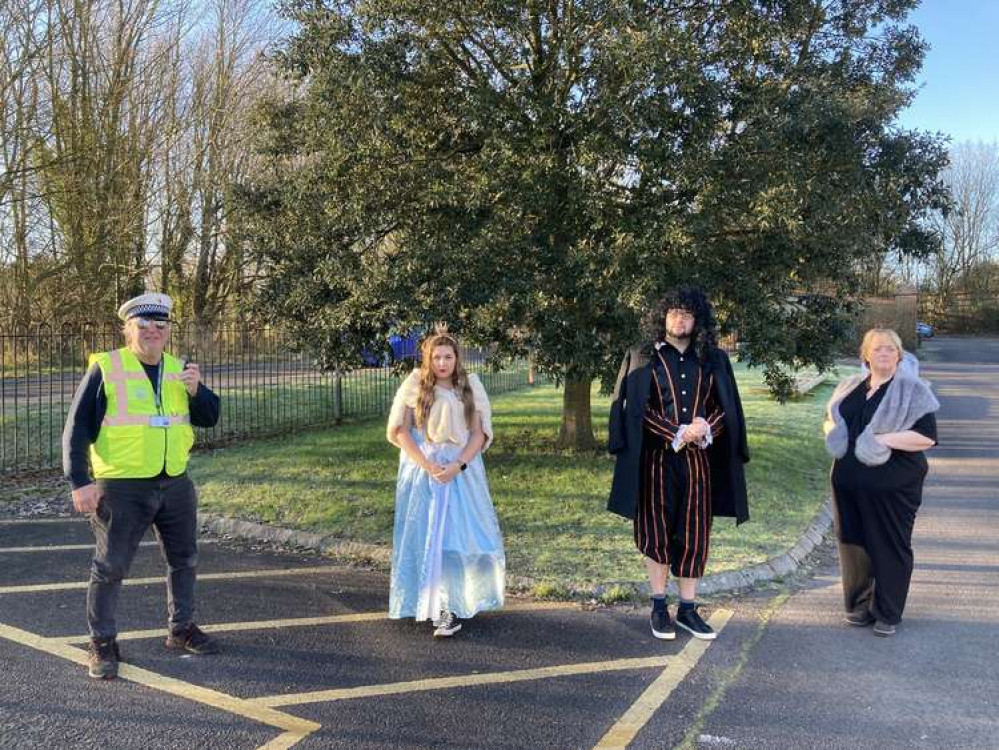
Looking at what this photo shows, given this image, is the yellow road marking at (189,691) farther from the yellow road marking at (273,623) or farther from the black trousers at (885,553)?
the black trousers at (885,553)

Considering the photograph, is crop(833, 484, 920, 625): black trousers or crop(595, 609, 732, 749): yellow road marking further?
crop(833, 484, 920, 625): black trousers

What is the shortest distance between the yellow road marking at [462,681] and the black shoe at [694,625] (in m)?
0.36

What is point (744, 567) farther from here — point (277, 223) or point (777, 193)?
point (277, 223)

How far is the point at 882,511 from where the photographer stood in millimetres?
4625

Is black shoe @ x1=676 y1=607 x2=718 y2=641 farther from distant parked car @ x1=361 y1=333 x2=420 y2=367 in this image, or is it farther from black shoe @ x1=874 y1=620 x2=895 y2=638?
distant parked car @ x1=361 y1=333 x2=420 y2=367

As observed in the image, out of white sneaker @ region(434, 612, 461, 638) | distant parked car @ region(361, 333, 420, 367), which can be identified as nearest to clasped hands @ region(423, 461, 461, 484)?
white sneaker @ region(434, 612, 461, 638)

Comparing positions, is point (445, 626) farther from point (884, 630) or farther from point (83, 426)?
point (884, 630)

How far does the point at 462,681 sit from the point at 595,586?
1.56 m

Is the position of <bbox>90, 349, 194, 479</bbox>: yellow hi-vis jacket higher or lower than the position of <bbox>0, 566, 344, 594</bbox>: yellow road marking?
higher

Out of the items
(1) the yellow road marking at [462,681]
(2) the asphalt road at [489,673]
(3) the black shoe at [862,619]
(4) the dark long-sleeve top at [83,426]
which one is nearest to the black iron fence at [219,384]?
(2) the asphalt road at [489,673]

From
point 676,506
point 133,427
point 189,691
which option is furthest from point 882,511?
point 133,427

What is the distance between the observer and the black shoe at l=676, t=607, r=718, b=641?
449cm

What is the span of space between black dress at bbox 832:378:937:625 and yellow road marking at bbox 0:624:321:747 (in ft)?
11.0

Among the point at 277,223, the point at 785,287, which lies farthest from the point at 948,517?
the point at 277,223
